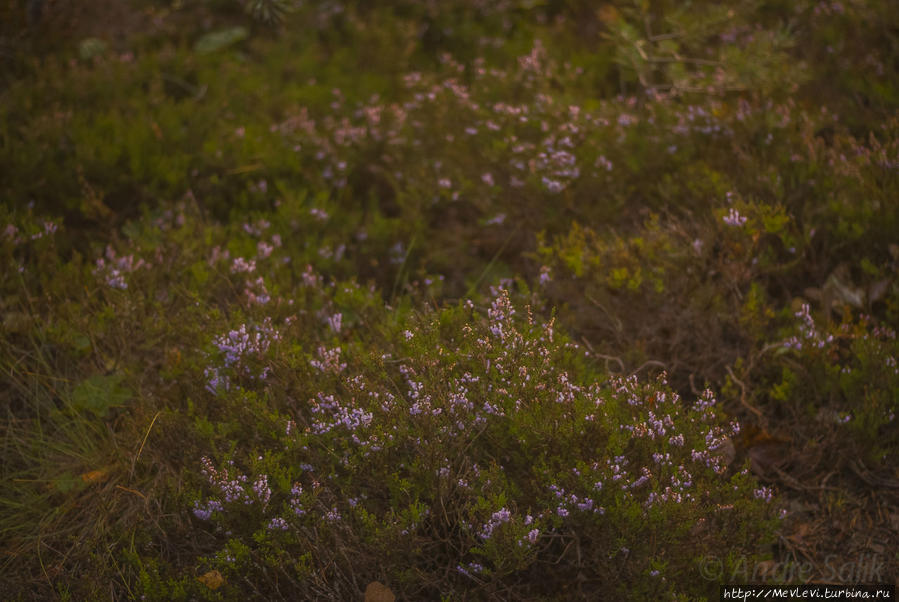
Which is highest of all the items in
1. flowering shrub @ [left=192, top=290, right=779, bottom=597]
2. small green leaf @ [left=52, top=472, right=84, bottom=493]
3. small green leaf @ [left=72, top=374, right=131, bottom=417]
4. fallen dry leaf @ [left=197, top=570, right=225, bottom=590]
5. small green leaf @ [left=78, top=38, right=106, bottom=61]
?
small green leaf @ [left=78, top=38, right=106, bottom=61]

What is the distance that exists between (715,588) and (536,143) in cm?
281

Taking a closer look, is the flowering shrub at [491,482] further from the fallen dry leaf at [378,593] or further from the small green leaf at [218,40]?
the small green leaf at [218,40]

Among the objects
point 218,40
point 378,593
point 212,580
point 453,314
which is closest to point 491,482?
point 378,593

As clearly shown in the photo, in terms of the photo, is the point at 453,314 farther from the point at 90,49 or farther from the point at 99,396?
the point at 90,49

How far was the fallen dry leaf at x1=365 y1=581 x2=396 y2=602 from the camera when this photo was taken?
2.30m

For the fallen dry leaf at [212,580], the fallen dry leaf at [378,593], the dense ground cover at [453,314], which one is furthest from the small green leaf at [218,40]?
the fallen dry leaf at [378,593]

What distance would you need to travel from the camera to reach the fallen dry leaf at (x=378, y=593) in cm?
230

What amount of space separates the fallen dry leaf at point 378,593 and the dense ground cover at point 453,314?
0.06m

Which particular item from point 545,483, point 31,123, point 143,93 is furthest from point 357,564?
point 143,93

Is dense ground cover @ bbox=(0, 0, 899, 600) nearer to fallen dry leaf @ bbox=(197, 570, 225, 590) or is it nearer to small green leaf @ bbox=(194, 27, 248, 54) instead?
fallen dry leaf @ bbox=(197, 570, 225, 590)

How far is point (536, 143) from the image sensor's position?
432cm

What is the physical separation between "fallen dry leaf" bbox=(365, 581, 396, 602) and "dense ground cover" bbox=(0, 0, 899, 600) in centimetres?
6

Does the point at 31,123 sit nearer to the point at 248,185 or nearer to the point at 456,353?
the point at 248,185

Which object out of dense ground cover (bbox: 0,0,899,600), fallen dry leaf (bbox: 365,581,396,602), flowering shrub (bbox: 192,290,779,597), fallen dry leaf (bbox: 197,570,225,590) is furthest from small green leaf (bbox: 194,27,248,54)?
fallen dry leaf (bbox: 365,581,396,602)
